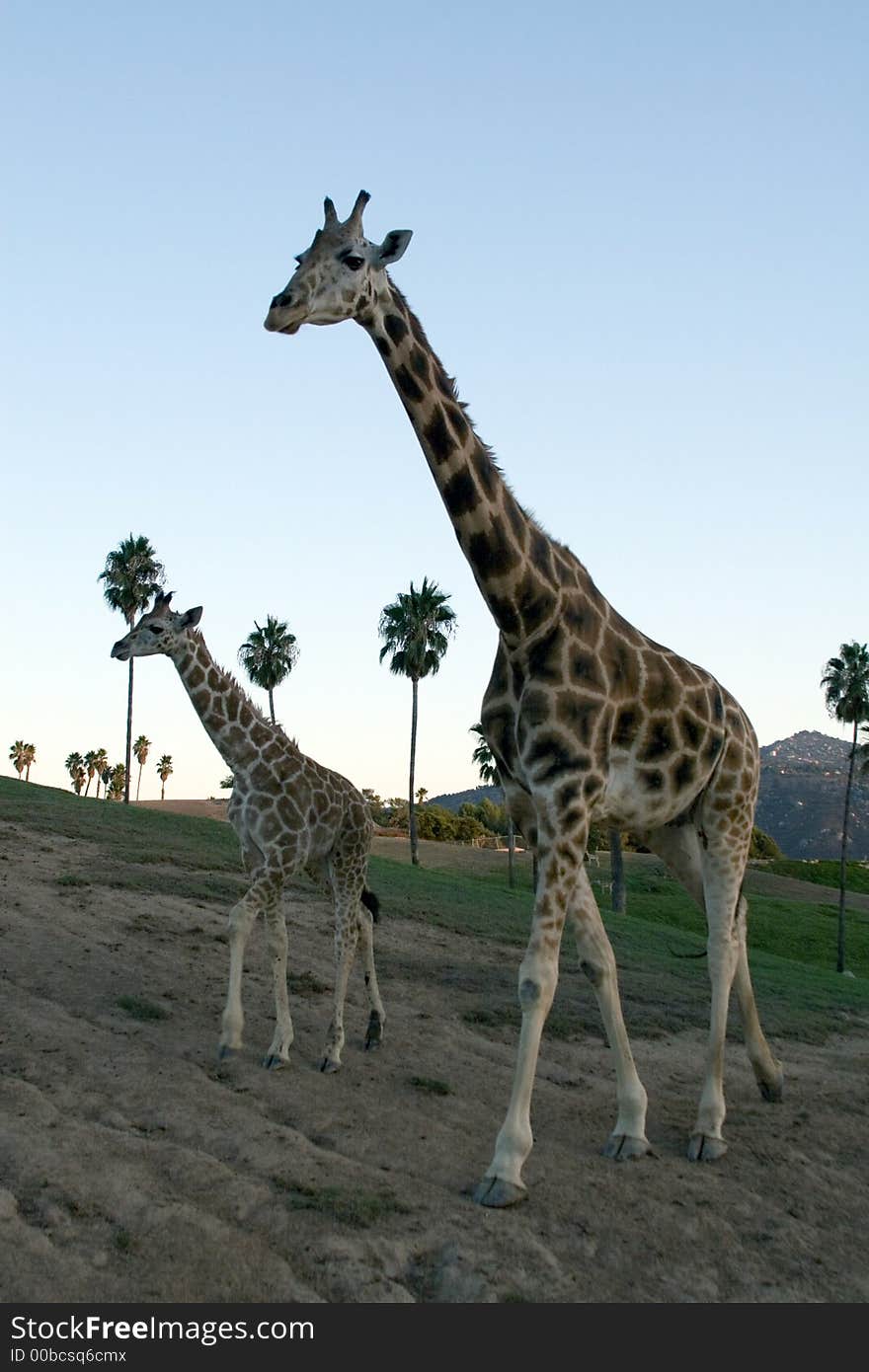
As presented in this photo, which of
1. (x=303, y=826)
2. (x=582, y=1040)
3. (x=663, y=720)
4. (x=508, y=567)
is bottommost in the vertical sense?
(x=582, y=1040)

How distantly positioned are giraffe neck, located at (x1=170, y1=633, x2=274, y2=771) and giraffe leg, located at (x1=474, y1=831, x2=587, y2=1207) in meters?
4.62

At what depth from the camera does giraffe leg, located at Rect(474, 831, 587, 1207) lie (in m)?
6.50

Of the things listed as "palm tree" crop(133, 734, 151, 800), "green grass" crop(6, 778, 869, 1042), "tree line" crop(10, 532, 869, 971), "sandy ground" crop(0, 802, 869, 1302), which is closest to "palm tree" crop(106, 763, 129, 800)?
"palm tree" crop(133, 734, 151, 800)

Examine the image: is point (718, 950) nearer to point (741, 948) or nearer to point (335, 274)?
point (741, 948)

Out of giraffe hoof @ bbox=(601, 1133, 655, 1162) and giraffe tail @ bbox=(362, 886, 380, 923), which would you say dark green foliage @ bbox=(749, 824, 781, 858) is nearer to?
giraffe tail @ bbox=(362, 886, 380, 923)

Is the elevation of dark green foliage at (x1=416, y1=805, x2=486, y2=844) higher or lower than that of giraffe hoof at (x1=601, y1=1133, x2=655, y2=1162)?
lower

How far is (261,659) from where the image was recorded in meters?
58.6

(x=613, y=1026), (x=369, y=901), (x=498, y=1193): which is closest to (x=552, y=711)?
(x=613, y=1026)

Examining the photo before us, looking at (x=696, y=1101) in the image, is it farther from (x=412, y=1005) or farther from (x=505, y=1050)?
(x=412, y=1005)

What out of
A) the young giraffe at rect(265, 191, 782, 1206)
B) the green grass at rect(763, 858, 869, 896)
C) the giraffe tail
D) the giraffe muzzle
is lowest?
the green grass at rect(763, 858, 869, 896)

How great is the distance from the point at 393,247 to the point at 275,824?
5377mm

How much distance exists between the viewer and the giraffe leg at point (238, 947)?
30.9ft
